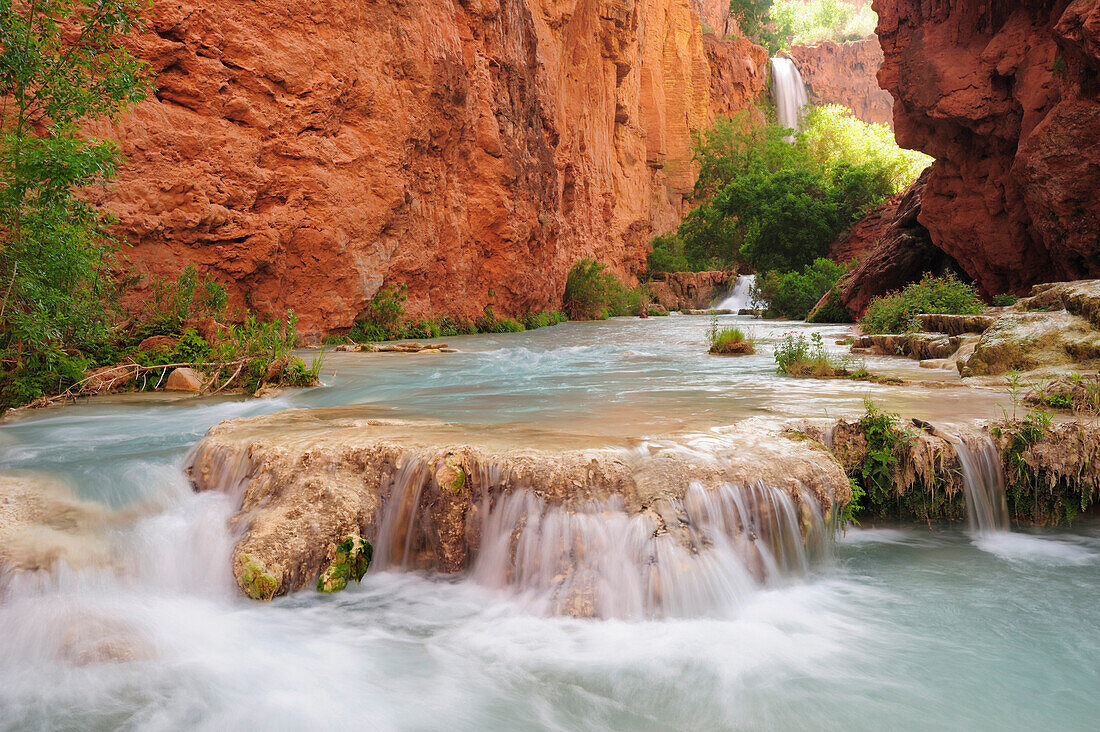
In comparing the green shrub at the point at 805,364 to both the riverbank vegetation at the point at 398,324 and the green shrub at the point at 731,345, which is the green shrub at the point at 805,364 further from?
the riverbank vegetation at the point at 398,324

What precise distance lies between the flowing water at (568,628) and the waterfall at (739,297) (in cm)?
3147

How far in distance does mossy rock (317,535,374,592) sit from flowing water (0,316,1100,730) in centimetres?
10

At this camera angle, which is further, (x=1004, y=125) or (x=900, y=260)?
(x=900, y=260)

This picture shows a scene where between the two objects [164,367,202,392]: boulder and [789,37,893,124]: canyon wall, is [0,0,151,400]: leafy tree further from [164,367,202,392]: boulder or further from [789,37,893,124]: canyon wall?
[789,37,893,124]: canyon wall

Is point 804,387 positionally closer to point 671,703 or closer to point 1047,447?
point 1047,447

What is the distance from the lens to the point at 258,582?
3539mm

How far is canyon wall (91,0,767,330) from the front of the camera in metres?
12.3

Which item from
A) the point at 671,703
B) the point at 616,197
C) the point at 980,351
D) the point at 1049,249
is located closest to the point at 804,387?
the point at 980,351

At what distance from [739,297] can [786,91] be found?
110 ft

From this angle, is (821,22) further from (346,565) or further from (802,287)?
(346,565)

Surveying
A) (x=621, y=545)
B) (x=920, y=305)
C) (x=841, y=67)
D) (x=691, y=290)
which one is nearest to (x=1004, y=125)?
(x=920, y=305)

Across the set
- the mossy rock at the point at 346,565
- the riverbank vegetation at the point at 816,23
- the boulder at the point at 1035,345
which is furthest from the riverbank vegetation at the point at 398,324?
the riverbank vegetation at the point at 816,23

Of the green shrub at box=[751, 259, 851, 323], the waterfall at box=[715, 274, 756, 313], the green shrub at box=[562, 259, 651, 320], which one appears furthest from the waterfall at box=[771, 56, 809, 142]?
the green shrub at box=[751, 259, 851, 323]

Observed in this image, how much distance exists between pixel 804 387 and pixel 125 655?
628 centimetres
